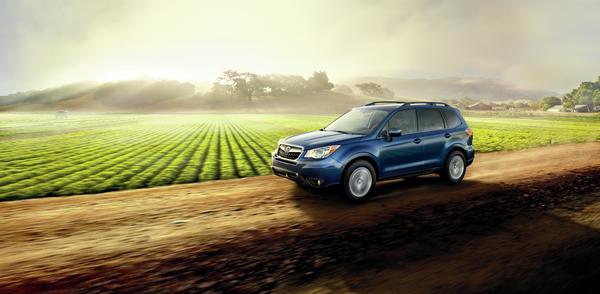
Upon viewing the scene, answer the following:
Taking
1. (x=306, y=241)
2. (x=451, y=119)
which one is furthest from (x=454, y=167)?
(x=306, y=241)

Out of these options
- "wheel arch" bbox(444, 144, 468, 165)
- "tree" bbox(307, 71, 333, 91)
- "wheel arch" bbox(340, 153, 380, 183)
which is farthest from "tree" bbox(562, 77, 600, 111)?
"wheel arch" bbox(340, 153, 380, 183)

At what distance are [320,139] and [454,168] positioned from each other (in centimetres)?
366

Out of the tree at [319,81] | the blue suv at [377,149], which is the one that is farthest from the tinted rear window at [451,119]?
the tree at [319,81]

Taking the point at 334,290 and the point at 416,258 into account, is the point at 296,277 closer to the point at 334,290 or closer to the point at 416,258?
the point at 334,290

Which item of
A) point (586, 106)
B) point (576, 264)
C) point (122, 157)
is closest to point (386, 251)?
point (576, 264)

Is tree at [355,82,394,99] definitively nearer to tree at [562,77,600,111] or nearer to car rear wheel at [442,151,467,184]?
tree at [562,77,600,111]

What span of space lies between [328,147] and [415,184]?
3053 millimetres

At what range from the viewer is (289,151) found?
25.4 ft

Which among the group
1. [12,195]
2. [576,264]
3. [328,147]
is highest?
[328,147]

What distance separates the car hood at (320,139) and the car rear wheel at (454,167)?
2.70 metres

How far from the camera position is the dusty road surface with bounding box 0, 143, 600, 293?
13.8ft

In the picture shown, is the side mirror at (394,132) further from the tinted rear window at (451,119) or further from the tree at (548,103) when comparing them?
the tree at (548,103)

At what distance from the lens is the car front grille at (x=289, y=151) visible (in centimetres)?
754

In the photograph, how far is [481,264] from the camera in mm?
4629
